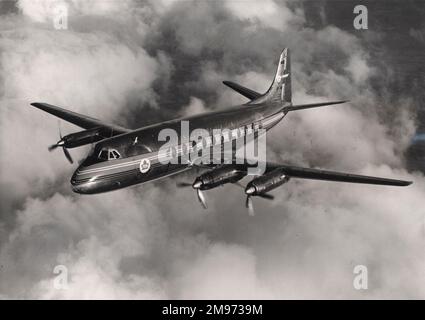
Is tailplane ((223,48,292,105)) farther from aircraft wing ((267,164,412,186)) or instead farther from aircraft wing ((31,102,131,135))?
aircraft wing ((267,164,412,186))

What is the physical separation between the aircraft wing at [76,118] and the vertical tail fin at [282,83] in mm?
13120

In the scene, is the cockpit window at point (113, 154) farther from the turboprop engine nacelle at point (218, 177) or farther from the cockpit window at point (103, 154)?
the turboprop engine nacelle at point (218, 177)

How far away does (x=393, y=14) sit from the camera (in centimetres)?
3148

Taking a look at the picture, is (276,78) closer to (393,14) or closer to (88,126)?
(393,14)

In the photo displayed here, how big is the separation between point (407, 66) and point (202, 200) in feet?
62.5

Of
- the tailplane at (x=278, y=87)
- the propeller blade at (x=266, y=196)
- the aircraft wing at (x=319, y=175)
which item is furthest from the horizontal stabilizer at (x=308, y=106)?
the propeller blade at (x=266, y=196)

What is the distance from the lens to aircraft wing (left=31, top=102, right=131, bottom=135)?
29469mm

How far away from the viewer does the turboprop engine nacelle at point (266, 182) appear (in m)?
23.1

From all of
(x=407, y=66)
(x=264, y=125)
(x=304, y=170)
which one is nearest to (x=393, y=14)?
(x=407, y=66)

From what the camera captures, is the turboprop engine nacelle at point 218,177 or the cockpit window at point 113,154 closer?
the cockpit window at point 113,154

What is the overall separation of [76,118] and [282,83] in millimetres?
17148

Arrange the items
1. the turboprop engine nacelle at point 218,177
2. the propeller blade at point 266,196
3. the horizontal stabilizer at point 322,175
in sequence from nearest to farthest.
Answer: the propeller blade at point 266,196 → the turboprop engine nacelle at point 218,177 → the horizontal stabilizer at point 322,175

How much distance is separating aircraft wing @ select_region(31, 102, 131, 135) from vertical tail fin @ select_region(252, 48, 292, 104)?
43.0 ft

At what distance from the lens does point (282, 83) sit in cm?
3697
